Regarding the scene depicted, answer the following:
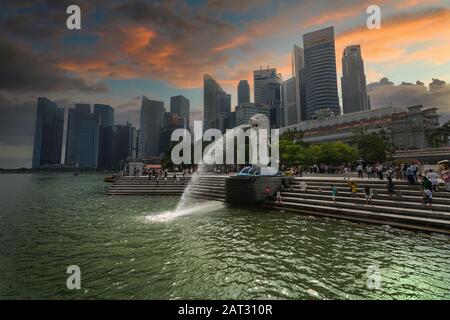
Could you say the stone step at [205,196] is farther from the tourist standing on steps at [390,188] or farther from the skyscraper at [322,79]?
the skyscraper at [322,79]

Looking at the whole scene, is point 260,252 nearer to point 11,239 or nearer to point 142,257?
point 142,257

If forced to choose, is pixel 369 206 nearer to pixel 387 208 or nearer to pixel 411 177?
pixel 387 208

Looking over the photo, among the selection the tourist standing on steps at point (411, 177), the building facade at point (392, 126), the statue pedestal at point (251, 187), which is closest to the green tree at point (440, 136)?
the building facade at point (392, 126)

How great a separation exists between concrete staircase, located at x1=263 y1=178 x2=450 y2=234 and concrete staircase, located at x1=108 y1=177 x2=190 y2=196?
58.2ft

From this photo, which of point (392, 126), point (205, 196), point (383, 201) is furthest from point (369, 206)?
point (392, 126)

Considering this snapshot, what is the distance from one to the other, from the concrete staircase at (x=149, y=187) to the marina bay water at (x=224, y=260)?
18.3 meters

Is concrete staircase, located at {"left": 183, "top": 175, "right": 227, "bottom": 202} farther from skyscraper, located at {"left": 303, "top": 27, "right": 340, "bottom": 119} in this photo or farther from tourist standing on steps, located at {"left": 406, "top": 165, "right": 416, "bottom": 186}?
skyscraper, located at {"left": 303, "top": 27, "right": 340, "bottom": 119}

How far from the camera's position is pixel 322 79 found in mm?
186250

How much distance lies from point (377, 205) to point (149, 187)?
2856 centimetres

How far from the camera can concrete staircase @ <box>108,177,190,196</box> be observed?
1284 inches

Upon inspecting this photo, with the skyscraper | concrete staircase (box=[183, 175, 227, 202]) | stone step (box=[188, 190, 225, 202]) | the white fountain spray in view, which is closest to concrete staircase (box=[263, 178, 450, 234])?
the white fountain spray

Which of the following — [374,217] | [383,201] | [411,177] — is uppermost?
[411,177]

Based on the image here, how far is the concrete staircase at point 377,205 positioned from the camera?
1208cm
